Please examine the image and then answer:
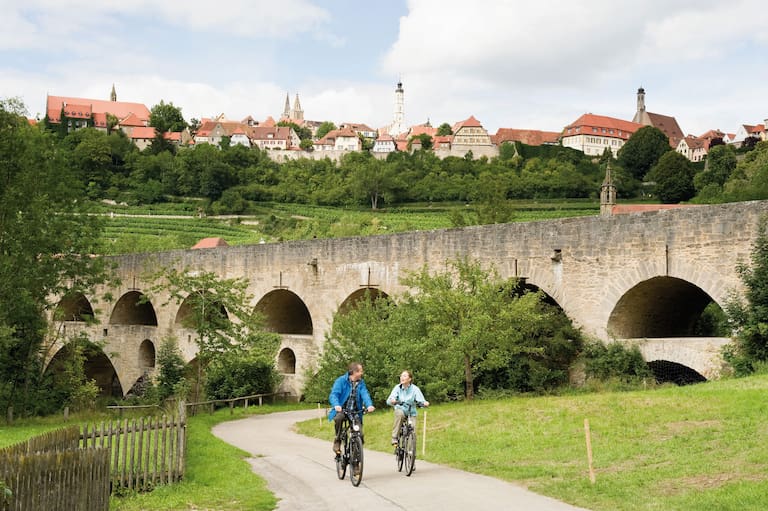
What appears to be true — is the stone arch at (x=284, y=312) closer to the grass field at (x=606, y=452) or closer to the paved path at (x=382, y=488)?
the grass field at (x=606, y=452)

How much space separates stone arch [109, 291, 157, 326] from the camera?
4062 centimetres

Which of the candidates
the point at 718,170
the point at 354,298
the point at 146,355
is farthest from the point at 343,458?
the point at 718,170

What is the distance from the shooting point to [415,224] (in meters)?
83.9

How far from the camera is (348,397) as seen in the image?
35.1 ft

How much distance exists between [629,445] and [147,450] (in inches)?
255

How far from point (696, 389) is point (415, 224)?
69718 millimetres

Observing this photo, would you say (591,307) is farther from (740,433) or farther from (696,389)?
(740,433)

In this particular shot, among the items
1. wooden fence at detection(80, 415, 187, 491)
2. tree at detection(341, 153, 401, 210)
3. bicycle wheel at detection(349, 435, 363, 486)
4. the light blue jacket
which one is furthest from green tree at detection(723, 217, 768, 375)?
tree at detection(341, 153, 401, 210)

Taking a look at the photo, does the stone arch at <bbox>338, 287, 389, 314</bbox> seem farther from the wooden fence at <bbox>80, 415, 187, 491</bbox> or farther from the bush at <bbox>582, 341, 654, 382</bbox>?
the wooden fence at <bbox>80, 415, 187, 491</bbox>

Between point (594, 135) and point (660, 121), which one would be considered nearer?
point (594, 135)

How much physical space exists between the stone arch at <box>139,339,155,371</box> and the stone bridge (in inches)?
211

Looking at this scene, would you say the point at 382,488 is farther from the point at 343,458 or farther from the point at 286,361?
the point at 286,361

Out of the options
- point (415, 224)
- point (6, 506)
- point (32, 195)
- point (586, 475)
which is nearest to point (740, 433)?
point (586, 475)

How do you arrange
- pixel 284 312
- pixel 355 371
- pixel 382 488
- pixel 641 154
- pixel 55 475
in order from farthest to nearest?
pixel 641 154
pixel 284 312
pixel 355 371
pixel 382 488
pixel 55 475
